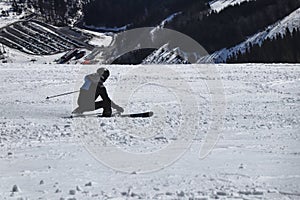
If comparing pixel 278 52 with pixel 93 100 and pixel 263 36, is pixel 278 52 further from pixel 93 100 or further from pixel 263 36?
pixel 93 100

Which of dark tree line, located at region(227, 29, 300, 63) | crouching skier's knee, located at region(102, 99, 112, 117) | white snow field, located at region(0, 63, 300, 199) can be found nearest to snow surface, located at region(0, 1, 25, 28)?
dark tree line, located at region(227, 29, 300, 63)

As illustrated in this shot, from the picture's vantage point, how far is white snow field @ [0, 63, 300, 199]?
23.2 feet

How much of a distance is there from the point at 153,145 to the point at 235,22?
395 feet

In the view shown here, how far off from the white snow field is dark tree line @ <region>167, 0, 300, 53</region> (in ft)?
318

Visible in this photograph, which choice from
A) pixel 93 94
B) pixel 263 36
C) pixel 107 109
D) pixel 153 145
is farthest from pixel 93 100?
pixel 263 36

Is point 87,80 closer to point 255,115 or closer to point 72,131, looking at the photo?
point 72,131

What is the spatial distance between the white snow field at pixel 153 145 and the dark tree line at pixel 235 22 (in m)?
96.8

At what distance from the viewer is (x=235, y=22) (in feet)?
415

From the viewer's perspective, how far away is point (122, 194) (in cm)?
680

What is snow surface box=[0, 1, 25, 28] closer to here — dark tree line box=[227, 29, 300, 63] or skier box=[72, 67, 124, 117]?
dark tree line box=[227, 29, 300, 63]

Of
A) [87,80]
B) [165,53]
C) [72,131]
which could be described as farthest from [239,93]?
[165,53]

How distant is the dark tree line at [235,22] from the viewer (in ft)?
390

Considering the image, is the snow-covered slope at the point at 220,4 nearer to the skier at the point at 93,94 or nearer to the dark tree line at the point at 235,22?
the dark tree line at the point at 235,22

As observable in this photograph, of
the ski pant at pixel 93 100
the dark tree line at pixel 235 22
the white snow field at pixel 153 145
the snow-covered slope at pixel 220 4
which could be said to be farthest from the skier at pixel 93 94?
the snow-covered slope at pixel 220 4
